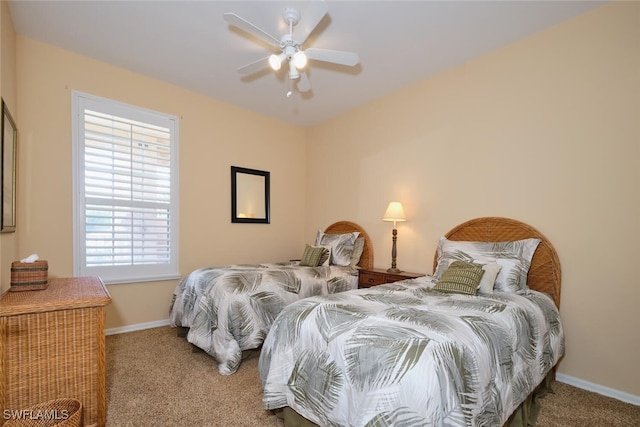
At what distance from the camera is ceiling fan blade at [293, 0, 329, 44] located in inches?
77.0

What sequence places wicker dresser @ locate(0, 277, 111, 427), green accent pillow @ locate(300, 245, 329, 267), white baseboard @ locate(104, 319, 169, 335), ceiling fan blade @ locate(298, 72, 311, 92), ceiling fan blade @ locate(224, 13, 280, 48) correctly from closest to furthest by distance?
wicker dresser @ locate(0, 277, 111, 427), ceiling fan blade @ locate(224, 13, 280, 48), ceiling fan blade @ locate(298, 72, 311, 92), white baseboard @ locate(104, 319, 169, 335), green accent pillow @ locate(300, 245, 329, 267)

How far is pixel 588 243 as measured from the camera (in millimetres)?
2449

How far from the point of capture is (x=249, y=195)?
14.8 feet

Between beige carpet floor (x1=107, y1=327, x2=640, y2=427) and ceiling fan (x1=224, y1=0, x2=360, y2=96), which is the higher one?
ceiling fan (x1=224, y1=0, x2=360, y2=96)

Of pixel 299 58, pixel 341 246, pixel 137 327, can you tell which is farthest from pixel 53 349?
pixel 341 246

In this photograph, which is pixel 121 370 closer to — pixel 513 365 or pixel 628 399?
pixel 513 365

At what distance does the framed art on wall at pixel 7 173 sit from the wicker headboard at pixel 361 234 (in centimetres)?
329

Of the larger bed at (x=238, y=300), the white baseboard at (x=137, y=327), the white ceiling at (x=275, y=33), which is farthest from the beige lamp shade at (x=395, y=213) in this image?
the white baseboard at (x=137, y=327)

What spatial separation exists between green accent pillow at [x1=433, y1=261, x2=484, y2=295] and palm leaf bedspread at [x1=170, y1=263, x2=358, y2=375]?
4.18ft

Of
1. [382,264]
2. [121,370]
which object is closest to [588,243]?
[382,264]

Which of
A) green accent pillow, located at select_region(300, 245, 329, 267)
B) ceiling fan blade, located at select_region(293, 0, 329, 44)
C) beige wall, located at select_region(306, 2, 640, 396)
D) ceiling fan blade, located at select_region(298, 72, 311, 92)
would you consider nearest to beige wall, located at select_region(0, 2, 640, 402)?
beige wall, located at select_region(306, 2, 640, 396)

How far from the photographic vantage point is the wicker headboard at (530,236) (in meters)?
2.57

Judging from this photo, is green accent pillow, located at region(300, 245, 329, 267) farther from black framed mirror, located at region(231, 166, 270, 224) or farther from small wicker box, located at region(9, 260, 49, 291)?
small wicker box, located at region(9, 260, 49, 291)

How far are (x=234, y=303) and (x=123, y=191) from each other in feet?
6.21
